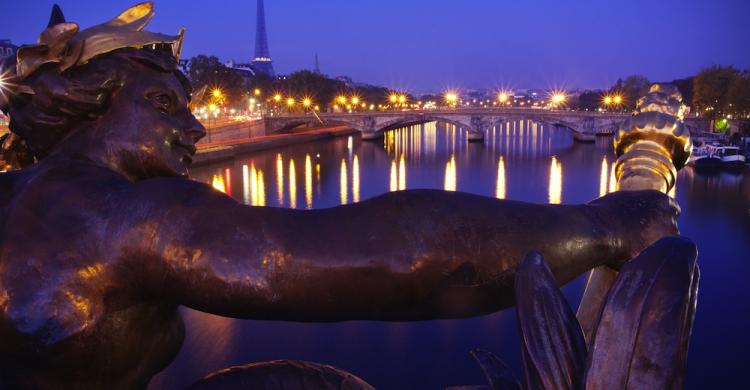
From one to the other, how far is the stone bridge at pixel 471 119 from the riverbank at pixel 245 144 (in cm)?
143

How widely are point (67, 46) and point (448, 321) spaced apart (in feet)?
30.4

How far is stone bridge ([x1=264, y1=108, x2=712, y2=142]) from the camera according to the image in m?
43.0

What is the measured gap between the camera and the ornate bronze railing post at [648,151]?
1361mm

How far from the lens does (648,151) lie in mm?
1444

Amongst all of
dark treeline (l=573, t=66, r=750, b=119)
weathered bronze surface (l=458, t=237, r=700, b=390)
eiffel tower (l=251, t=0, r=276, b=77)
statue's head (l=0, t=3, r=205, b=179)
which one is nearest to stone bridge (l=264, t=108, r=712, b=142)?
dark treeline (l=573, t=66, r=750, b=119)

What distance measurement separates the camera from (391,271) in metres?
0.85

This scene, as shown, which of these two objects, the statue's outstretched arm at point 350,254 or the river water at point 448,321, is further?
the river water at point 448,321

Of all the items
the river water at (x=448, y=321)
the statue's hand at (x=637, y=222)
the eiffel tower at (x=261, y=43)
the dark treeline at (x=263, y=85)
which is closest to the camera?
the statue's hand at (x=637, y=222)

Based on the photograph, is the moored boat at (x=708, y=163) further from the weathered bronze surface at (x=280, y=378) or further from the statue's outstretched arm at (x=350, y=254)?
the statue's outstretched arm at (x=350, y=254)

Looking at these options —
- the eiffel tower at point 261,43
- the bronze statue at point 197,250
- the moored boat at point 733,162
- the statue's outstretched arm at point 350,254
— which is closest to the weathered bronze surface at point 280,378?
the bronze statue at point 197,250

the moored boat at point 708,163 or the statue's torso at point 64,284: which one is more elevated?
the statue's torso at point 64,284

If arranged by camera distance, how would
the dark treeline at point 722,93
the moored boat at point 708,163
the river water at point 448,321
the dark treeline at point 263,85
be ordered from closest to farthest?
the river water at point 448,321
the moored boat at point 708,163
the dark treeline at point 722,93
the dark treeline at point 263,85

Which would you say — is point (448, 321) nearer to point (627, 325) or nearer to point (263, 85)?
point (627, 325)

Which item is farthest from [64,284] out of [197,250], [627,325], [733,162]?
[733,162]
